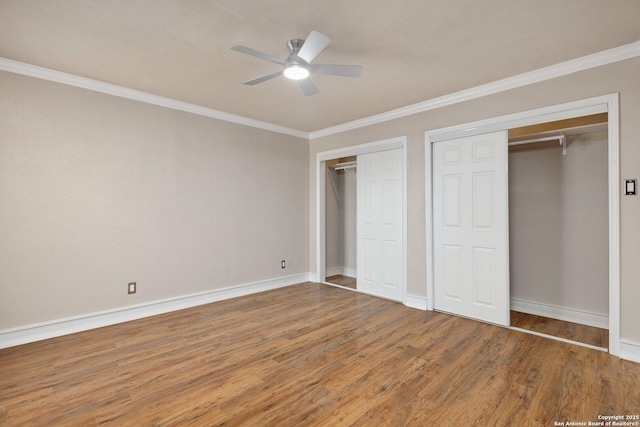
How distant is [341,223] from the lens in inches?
239

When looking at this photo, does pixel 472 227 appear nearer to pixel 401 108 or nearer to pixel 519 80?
pixel 519 80

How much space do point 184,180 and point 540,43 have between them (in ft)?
13.1

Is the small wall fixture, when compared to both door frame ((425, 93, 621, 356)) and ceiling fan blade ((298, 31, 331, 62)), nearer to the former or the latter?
door frame ((425, 93, 621, 356))

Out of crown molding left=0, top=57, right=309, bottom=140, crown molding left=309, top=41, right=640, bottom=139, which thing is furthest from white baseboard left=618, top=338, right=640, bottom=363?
crown molding left=0, top=57, right=309, bottom=140

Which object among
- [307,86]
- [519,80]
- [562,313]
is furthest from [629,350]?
[307,86]

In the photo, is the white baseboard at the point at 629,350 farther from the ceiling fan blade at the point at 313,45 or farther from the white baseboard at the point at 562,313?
Result: the ceiling fan blade at the point at 313,45

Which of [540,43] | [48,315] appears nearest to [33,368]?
[48,315]

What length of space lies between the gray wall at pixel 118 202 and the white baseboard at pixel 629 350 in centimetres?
410

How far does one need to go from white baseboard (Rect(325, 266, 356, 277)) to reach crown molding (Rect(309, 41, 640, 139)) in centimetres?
281

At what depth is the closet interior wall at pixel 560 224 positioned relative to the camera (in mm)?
3352

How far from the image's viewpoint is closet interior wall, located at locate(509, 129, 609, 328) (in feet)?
11.0

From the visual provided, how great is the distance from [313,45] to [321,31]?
0.34m

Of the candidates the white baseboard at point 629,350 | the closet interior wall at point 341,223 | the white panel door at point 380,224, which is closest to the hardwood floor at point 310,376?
the white baseboard at point 629,350

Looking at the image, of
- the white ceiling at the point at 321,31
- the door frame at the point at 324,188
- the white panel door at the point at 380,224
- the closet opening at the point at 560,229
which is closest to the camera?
the white ceiling at the point at 321,31
